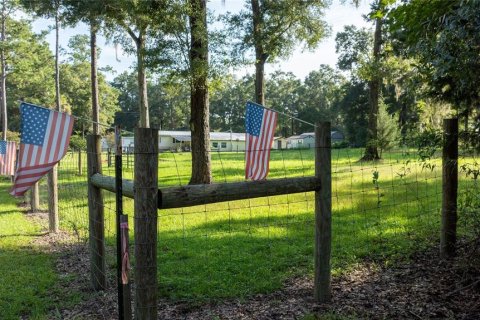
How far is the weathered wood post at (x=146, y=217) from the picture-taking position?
300 cm

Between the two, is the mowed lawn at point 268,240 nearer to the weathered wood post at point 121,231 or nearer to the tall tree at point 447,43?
the tall tree at point 447,43

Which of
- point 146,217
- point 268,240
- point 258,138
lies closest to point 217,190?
point 146,217

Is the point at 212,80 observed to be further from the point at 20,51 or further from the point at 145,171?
the point at 20,51

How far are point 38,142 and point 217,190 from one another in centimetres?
173

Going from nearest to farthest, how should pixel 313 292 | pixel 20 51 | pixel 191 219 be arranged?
pixel 313 292
pixel 191 219
pixel 20 51

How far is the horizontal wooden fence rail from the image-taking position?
3.29 m

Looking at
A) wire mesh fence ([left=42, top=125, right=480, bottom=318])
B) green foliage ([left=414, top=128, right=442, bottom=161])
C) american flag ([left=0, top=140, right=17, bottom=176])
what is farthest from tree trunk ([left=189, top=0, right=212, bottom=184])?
green foliage ([left=414, top=128, right=442, bottom=161])

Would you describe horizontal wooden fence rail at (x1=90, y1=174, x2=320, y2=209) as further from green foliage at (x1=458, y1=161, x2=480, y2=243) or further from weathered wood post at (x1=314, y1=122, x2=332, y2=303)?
green foliage at (x1=458, y1=161, x2=480, y2=243)

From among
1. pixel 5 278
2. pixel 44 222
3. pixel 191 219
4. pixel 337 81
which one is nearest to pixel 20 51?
pixel 44 222

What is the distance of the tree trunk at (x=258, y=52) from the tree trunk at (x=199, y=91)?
4.62 meters

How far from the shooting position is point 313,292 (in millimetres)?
4379

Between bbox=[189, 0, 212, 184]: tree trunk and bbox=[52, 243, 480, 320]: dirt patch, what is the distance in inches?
310

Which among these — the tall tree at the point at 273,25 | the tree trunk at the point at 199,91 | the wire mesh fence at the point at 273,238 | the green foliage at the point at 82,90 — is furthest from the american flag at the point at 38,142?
the green foliage at the point at 82,90

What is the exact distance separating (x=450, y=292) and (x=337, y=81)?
220 ft
